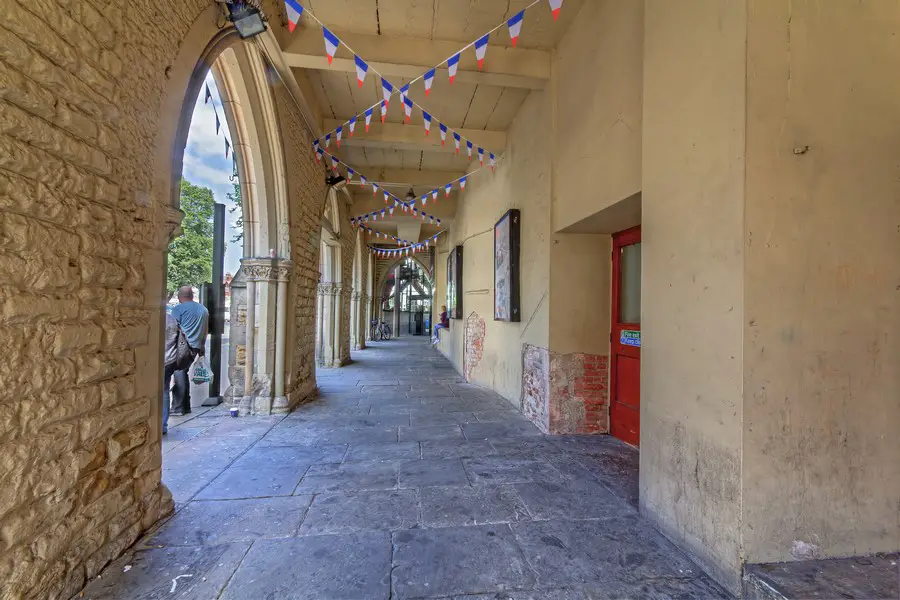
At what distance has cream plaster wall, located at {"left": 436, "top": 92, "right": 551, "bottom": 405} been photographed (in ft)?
12.8

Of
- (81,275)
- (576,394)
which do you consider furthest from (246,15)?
(576,394)

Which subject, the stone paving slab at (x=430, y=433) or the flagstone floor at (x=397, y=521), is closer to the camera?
the flagstone floor at (x=397, y=521)

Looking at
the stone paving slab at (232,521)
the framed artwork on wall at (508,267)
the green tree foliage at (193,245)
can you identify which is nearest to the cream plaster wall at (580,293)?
the framed artwork on wall at (508,267)

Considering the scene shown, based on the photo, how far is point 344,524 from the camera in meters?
2.05

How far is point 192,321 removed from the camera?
13.1 ft

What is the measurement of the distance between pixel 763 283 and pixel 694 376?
0.53 metres

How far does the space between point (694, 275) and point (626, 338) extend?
1.73 metres

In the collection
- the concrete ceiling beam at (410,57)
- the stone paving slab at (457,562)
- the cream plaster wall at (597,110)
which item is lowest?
the stone paving slab at (457,562)

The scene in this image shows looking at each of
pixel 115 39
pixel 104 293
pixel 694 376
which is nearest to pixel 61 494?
pixel 104 293

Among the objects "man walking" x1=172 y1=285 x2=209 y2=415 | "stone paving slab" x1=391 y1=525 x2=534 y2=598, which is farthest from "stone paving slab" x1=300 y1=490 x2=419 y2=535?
"man walking" x1=172 y1=285 x2=209 y2=415

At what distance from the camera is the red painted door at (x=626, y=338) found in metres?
3.27

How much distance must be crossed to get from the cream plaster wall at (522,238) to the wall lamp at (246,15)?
2688mm

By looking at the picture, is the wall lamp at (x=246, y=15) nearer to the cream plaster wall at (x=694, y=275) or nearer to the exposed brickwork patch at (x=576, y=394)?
the cream plaster wall at (x=694, y=275)

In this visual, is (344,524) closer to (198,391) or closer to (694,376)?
(694,376)
